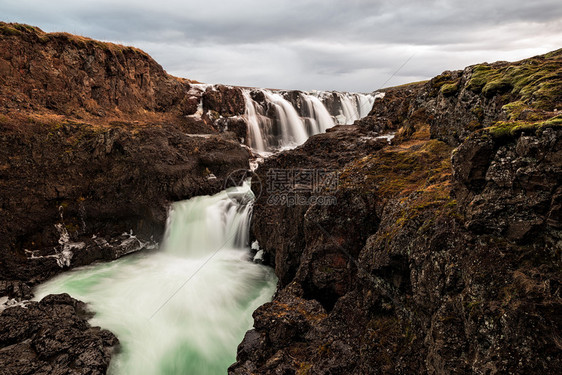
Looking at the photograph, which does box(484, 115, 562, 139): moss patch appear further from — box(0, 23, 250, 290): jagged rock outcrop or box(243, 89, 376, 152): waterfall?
box(243, 89, 376, 152): waterfall

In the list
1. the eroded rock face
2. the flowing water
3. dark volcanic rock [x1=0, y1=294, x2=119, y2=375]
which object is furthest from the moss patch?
the eroded rock face

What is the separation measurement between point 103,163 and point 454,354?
19.5 metres

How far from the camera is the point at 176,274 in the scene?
1445 centimetres

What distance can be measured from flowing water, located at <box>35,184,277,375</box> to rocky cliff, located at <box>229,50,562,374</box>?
165 inches

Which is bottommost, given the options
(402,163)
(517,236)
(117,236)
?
(117,236)

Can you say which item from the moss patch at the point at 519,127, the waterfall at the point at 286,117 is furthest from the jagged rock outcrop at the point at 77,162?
the moss patch at the point at 519,127

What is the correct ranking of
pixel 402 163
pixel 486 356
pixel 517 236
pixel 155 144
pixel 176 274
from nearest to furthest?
pixel 486 356, pixel 517 236, pixel 402 163, pixel 176 274, pixel 155 144

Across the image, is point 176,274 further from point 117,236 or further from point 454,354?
point 454,354

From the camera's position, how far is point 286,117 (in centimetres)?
3650

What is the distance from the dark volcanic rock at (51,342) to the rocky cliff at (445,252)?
5125 mm

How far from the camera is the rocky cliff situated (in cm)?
328

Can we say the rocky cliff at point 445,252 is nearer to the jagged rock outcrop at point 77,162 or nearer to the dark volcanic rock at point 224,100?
the jagged rock outcrop at point 77,162

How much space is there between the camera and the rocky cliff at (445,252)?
10.8 feet

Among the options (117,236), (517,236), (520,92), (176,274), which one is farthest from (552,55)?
(117,236)
